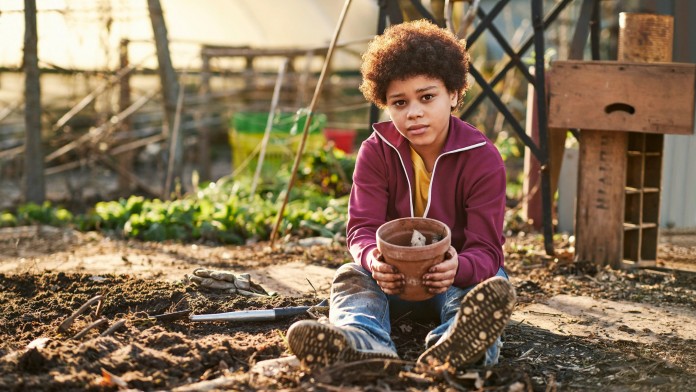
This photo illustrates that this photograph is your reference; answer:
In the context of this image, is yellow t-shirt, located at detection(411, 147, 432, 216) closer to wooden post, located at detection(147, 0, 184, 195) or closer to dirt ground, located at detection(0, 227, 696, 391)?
dirt ground, located at detection(0, 227, 696, 391)

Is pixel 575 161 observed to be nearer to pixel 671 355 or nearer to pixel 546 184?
pixel 546 184

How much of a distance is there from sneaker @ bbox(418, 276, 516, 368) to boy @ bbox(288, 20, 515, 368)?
5 centimetres

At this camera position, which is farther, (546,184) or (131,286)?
(546,184)

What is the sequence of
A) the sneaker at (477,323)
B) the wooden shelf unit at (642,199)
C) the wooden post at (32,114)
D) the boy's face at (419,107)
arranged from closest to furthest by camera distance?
the sneaker at (477,323), the boy's face at (419,107), the wooden shelf unit at (642,199), the wooden post at (32,114)

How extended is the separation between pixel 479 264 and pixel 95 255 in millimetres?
2948

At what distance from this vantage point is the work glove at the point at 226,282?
3.79 metres

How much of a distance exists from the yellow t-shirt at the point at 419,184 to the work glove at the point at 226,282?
2.89 ft

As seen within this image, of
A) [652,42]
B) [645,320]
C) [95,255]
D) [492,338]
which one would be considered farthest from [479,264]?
[95,255]

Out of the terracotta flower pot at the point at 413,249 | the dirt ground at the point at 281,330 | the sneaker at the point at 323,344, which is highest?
the terracotta flower pot at the point at 413,249

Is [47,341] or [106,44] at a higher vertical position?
[106,44]

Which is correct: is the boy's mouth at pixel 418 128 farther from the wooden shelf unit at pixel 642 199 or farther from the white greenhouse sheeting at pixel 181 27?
the white greenhouse sheeting at pixel 181 27

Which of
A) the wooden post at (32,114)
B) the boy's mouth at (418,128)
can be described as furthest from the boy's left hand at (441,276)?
the wooden post at (32,114)

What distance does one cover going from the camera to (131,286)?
12.5 feet

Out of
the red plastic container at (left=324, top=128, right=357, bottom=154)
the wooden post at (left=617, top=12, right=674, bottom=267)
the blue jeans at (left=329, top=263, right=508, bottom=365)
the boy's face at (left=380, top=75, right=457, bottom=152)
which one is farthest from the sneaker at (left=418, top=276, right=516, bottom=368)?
the red plastic container at (left=324, top=128, right=357, bottom=154)
